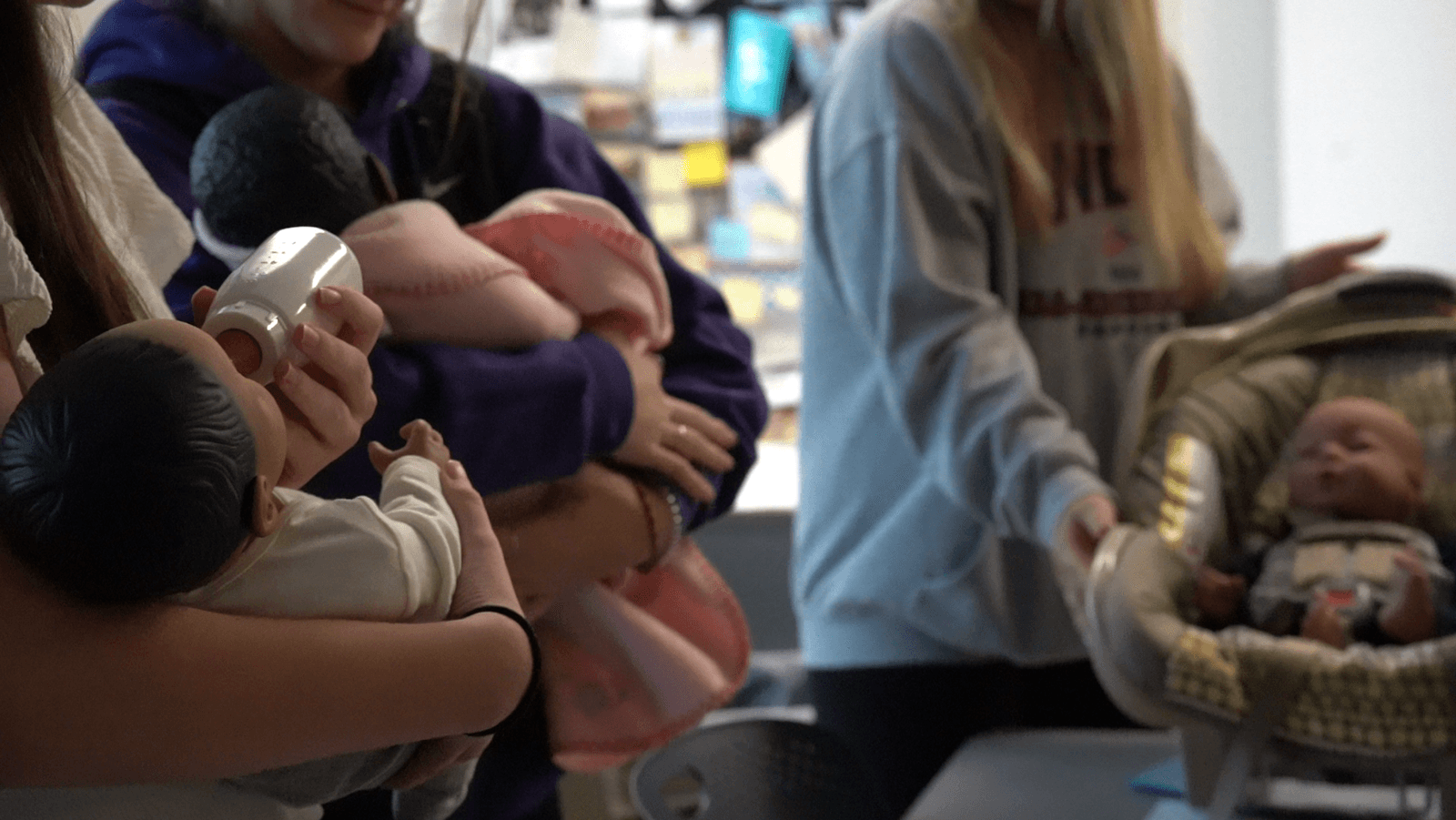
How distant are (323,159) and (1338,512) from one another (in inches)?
45.8

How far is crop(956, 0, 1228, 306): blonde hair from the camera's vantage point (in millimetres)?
1228

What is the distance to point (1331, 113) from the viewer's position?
2432 millimetres

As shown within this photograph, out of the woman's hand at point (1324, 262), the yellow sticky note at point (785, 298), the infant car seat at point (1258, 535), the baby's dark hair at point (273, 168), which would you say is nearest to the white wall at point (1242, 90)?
the yellow sticky note at point (785, 298)

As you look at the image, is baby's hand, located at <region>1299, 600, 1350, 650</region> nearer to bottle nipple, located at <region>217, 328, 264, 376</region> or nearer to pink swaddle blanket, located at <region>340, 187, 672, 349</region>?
pink swaddle blanket, located at <region>340, 187, 672, 349</region>

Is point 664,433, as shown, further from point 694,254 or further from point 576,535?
point 694,254

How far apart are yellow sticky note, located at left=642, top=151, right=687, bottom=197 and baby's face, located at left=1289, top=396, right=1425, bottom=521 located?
1343 millimetres

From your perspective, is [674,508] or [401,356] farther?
[674,508]

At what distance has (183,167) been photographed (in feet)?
1.75

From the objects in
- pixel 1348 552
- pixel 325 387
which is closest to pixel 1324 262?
pixel 1348 552

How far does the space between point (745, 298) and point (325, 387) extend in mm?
2122

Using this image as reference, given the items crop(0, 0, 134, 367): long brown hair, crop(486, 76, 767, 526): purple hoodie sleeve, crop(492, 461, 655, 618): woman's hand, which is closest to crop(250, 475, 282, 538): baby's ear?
crop(0, 0, 134, 367): long brown hair

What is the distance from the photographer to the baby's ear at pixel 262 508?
31 centimetres

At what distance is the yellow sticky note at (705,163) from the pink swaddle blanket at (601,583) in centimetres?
180

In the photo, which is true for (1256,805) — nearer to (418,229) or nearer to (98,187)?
(418,229)
